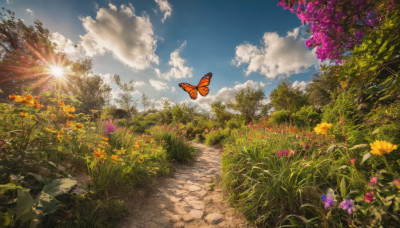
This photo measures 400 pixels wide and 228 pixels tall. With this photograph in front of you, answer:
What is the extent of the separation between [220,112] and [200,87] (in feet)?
24.6

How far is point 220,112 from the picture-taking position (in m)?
12.8

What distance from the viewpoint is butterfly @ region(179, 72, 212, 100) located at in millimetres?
5312

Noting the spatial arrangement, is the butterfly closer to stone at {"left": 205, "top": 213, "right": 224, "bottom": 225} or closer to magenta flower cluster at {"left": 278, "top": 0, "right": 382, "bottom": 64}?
magenta flower cluster at {"left": 278, "top": 0, "right": 382, "bottom": 64}

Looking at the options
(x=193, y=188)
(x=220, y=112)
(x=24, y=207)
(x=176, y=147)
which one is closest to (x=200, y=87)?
(x=176, y=147)

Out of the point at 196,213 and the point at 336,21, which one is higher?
the point at 336,21

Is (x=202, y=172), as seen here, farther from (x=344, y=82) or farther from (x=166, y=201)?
(x=344, y=82)

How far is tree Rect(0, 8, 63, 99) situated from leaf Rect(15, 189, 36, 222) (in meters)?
9.93

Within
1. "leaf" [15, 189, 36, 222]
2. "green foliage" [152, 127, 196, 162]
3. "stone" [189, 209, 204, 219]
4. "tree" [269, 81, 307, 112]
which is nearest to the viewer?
"leaf" [15, 189, 36, 222]

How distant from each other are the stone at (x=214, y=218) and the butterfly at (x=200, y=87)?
13.6ft

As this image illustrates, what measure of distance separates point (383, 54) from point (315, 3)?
40.7 inches

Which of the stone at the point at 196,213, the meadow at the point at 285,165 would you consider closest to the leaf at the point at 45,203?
the meadow at the point at 285,165

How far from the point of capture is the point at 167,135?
469cm

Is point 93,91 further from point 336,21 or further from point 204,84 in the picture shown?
point 336,21

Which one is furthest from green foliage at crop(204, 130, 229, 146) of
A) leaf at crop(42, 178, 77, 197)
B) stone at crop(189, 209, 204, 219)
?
leaf at crop(42, 178, 77, 197)
